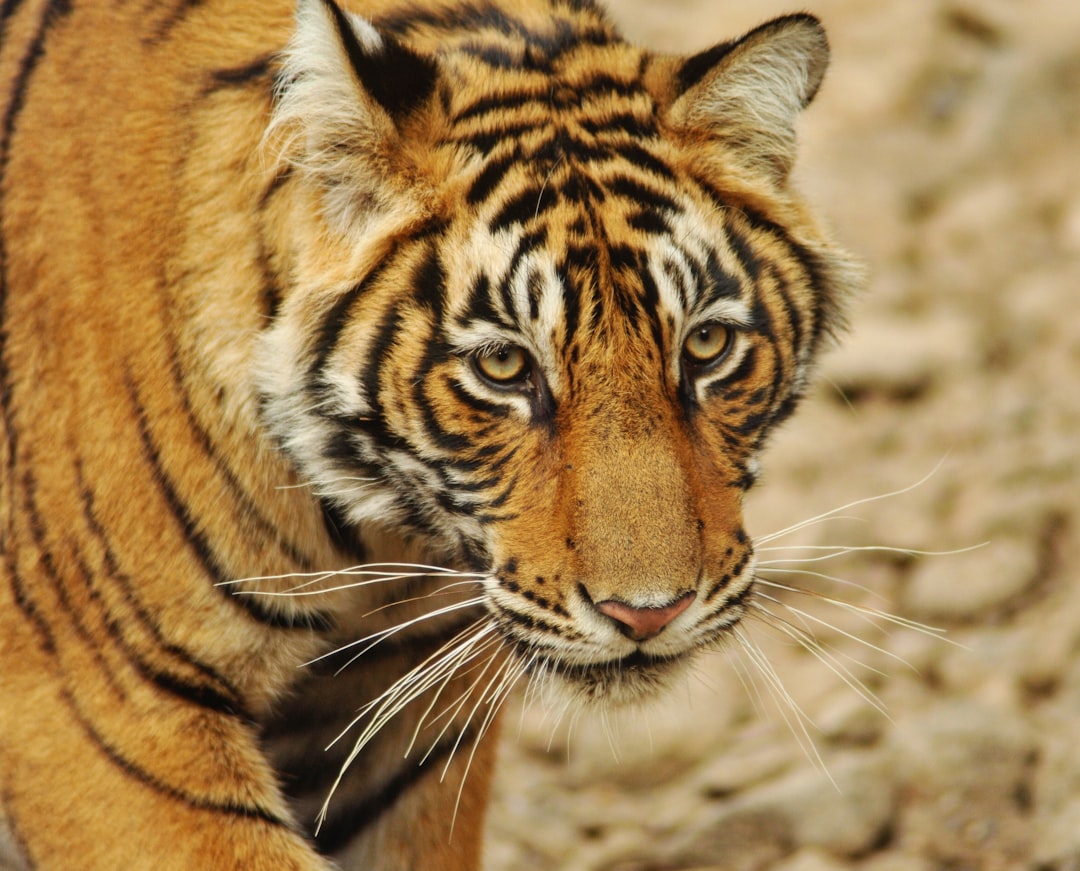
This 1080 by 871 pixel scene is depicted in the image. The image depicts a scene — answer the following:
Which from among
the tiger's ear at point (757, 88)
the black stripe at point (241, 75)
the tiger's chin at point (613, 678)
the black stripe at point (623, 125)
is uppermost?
the tiger's ear at point (757, 88)

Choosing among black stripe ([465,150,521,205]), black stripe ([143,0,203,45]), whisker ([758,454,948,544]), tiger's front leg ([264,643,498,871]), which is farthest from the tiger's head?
tiger's front leg ([264,643,498,871])

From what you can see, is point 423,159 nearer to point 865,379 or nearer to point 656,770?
point 656,770

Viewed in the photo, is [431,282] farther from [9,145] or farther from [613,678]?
[9,145]

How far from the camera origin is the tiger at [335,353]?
196 centimetres

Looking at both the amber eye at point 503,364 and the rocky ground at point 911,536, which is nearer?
the amber eye at point 503,364

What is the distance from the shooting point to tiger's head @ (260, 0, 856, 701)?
6.30ft

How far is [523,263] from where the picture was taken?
195 cm

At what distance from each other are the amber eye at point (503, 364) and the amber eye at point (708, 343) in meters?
0.22

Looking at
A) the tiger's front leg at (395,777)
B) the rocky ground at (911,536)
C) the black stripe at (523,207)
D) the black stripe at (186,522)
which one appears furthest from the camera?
the rocky ground at (911,536)

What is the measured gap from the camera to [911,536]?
3.88m

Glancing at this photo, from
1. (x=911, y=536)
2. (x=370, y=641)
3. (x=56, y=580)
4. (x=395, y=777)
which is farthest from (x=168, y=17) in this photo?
(x=911, y=536)

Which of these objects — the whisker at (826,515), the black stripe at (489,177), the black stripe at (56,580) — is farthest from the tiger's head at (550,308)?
the black stripe at (56,580)

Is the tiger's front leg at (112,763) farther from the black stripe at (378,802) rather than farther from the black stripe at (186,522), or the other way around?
the black stripe at (378,802)

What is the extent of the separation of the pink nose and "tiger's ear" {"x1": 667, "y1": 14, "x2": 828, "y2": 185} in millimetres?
664
